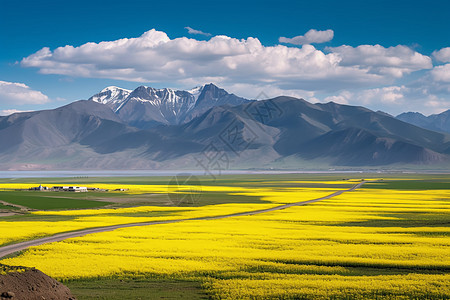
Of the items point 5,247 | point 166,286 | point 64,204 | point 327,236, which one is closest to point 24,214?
point 64,204

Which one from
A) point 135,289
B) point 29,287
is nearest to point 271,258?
point 135,289

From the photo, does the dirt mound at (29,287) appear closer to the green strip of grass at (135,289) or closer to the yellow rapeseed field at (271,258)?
the green strip of grass at (135,289)

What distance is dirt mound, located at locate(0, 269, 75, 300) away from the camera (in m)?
20.5

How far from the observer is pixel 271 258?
35.2 metres

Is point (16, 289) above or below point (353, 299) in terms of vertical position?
above

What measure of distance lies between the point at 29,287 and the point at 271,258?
17638 mm

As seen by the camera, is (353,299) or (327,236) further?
(327,236)

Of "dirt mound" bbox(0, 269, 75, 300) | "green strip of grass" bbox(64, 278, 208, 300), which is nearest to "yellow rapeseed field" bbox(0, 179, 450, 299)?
"green strip of grass" bbox(64, 278, 208, 300)

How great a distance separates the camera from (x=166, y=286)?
28.6 metres

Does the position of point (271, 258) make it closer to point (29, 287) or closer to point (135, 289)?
point (135, 289)

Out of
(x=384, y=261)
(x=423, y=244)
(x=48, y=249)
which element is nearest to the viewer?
(x=384, y=261)

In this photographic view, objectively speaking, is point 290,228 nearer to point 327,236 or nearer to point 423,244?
point 327,236

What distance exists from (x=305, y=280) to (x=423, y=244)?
16.7 m

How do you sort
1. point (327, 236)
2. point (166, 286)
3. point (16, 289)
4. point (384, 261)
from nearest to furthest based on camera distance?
point (16, 289) < point (166, 286) < point (384, 261) < point (327, 236)
